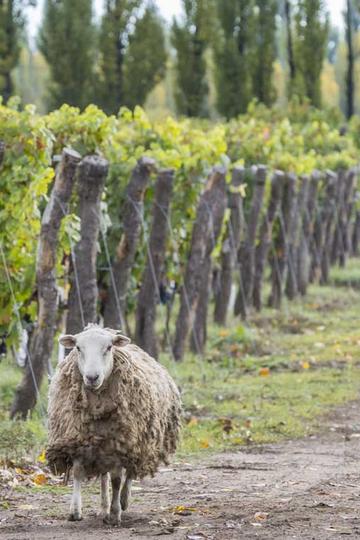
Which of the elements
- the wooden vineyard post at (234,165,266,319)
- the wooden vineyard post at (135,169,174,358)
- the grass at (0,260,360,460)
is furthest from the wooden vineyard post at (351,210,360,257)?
the wooden vineyard post at (135,169,174,358)

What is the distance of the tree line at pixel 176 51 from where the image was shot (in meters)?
48.9

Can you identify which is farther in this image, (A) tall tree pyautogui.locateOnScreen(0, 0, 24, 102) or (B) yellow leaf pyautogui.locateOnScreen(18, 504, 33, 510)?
(A) tall tree pyautogui.locateOnScreen(0, 0, 24, 102)

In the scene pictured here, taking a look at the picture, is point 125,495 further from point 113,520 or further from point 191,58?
point 191,58

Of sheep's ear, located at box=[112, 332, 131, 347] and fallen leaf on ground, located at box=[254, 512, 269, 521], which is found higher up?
sheep's ear, located at box=[112, 332, 131, 347]

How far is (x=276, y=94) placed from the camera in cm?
5528

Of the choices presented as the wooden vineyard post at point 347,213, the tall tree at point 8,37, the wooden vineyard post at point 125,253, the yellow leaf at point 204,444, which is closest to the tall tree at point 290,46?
the tall tree at point 8,37

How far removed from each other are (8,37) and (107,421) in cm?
3864

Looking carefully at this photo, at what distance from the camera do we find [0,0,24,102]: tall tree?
45.9 m

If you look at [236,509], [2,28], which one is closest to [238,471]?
[236,509]

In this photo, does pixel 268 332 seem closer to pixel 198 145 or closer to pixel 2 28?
pixel 198 145

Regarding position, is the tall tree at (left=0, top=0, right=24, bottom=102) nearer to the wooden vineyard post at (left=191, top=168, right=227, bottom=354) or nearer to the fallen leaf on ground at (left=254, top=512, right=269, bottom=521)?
the wooden vineyard post at (left=191, top=168, right=227, bottom=354)

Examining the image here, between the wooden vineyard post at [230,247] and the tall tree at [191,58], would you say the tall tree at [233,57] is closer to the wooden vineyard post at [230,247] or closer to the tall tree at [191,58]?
the tall tree at [191,58]

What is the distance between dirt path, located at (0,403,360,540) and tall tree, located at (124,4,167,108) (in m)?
38.9

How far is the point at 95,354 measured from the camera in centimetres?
877
